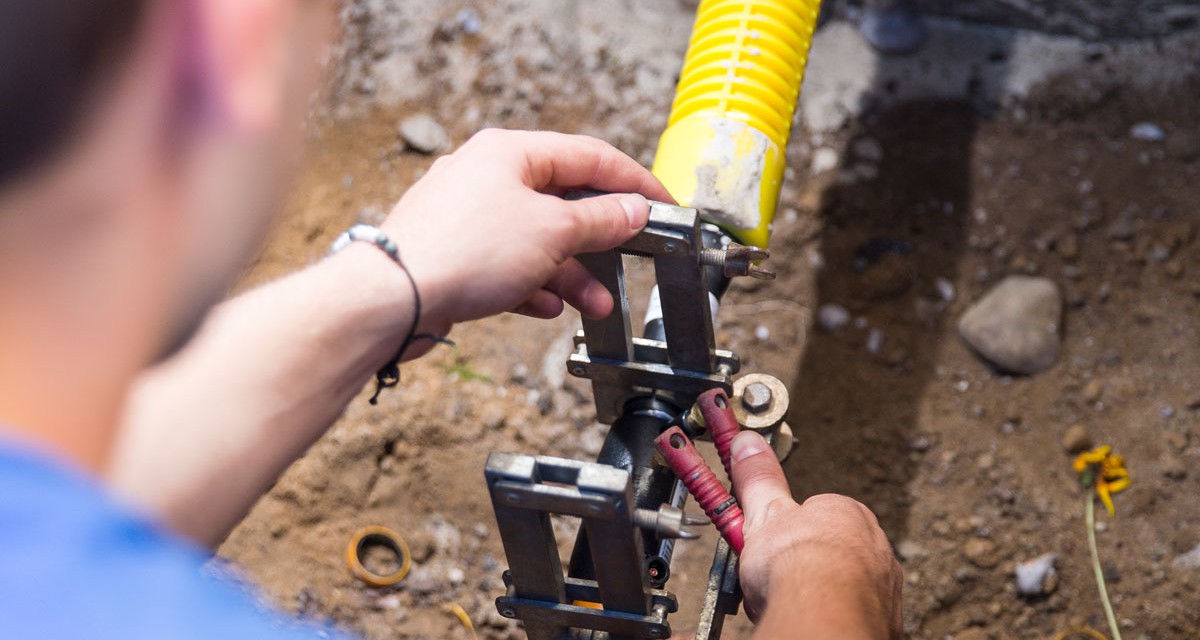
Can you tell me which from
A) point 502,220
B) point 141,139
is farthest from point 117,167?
point 502,220

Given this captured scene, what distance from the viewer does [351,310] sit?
944mm

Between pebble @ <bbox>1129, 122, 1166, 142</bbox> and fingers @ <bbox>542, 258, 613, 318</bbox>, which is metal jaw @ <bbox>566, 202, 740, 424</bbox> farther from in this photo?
pebble @ <bbox>1129, 122, 1166, 142</bbox>

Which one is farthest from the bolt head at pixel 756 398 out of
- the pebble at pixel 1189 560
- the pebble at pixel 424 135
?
the pebble at pixel 424 135

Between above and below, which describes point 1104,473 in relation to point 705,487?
below

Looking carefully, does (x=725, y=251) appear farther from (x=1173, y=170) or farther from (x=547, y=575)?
(x=1173, y=170)

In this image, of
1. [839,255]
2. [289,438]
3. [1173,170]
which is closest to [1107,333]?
[1173,170]

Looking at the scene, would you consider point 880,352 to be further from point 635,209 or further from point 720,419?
point 635,209

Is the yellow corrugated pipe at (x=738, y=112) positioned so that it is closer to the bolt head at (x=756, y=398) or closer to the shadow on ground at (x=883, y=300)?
the bolt head at (x=756, y=398)

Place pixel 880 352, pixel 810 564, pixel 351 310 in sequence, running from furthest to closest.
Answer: pixel 880 352
pixel 810 564
pixel 351 310

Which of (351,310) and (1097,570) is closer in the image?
(351,310)

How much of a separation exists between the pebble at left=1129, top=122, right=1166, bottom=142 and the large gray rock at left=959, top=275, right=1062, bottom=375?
0.46 metres

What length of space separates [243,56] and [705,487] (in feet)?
2.77

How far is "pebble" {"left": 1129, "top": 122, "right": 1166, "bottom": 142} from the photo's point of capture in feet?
7.75

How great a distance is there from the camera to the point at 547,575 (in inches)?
50.3
